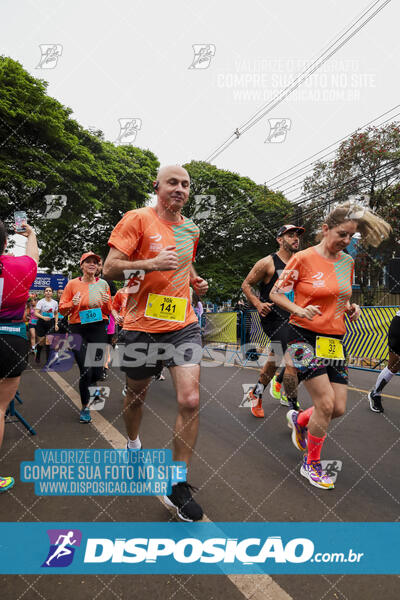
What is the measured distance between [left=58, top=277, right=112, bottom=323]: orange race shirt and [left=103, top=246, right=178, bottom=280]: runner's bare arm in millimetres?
2439

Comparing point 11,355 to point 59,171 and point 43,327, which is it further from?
point 59,171

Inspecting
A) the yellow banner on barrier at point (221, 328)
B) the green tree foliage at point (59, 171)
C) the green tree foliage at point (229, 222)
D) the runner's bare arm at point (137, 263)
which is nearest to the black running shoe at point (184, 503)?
the runner's bare arm at point (137, 263)

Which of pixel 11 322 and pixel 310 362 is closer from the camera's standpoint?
pixel 11 322

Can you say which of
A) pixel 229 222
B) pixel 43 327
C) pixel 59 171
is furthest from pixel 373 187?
pixel 43 327

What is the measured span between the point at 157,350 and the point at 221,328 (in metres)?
15.5

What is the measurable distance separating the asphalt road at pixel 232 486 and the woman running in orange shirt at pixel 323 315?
347mm

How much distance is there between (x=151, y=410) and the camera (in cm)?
520

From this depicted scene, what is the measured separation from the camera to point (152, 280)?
272cm

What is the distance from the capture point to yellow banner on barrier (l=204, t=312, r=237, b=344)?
55.4 ft

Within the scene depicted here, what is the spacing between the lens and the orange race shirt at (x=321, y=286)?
3062 mm

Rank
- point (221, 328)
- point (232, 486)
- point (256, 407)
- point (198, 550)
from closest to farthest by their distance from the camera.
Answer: point (198, 550) < point (232, 486) < point (256, 407) < point (221, 328)

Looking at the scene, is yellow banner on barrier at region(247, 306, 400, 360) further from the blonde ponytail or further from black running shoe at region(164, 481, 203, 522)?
black running shoe at region(164, 481, 203, 522)

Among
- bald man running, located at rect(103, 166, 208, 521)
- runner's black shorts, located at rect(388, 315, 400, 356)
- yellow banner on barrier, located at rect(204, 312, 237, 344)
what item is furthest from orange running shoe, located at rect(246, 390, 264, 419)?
yellow banner on barrier, located at rect(204, 312, 237, 344)

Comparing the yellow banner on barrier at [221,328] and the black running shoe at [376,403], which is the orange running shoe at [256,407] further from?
the yellow banner on barrier at [221,328]
